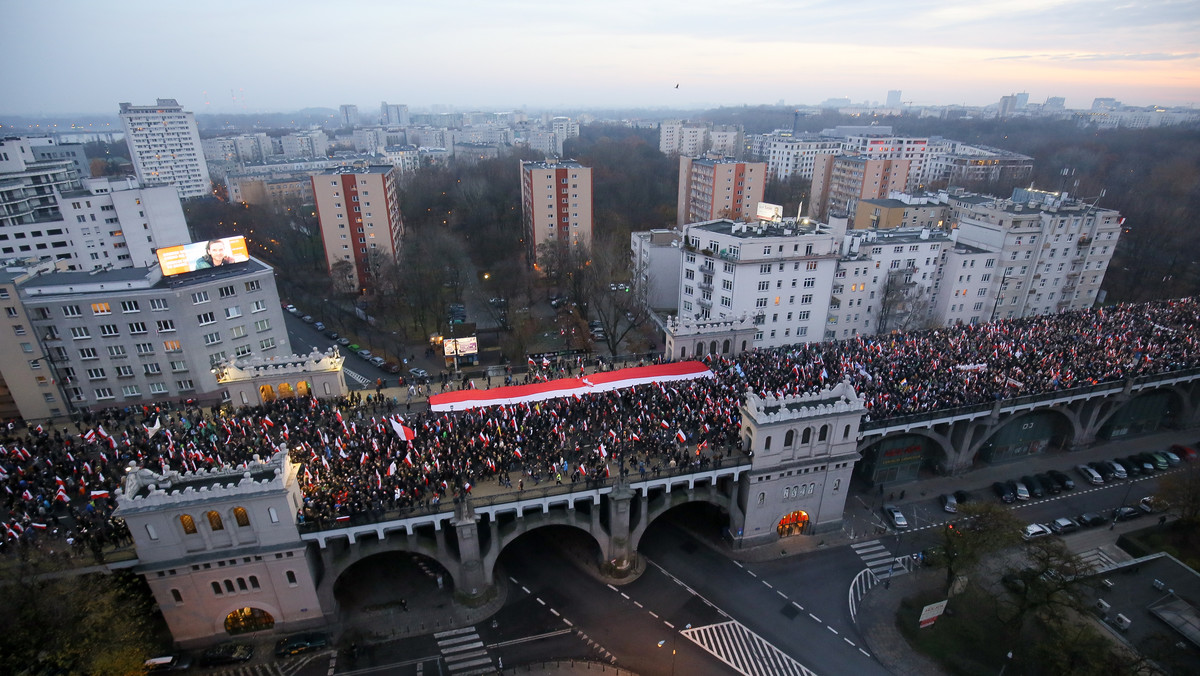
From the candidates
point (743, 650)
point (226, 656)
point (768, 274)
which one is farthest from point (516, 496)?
point (768, 274)

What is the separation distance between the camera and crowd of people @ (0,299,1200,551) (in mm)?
33594

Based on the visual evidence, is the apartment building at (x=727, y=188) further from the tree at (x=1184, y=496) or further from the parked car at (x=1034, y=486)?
the tree at (x=1184, y=496)

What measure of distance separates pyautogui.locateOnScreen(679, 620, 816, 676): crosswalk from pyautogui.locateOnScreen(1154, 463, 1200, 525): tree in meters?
31.5

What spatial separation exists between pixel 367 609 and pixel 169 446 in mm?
16561

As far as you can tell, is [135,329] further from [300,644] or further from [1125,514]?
[1125,514]

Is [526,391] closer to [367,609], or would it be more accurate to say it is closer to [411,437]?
[411,437]

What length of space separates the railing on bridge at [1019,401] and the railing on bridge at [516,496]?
14.0 meters

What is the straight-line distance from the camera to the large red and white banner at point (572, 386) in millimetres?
41156

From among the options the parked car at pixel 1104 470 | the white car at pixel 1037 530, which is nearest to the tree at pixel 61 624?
the white car at pixel 1037 530

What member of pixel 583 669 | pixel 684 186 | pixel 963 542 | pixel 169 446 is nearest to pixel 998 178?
pixel 684 186

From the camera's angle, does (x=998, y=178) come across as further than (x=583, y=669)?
Yes

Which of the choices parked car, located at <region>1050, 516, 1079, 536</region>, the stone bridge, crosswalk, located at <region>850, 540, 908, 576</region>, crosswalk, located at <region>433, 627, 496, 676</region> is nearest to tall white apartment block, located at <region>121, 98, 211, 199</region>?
the stone bridge

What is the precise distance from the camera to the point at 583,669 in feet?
107

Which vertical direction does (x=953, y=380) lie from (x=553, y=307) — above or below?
→ above
